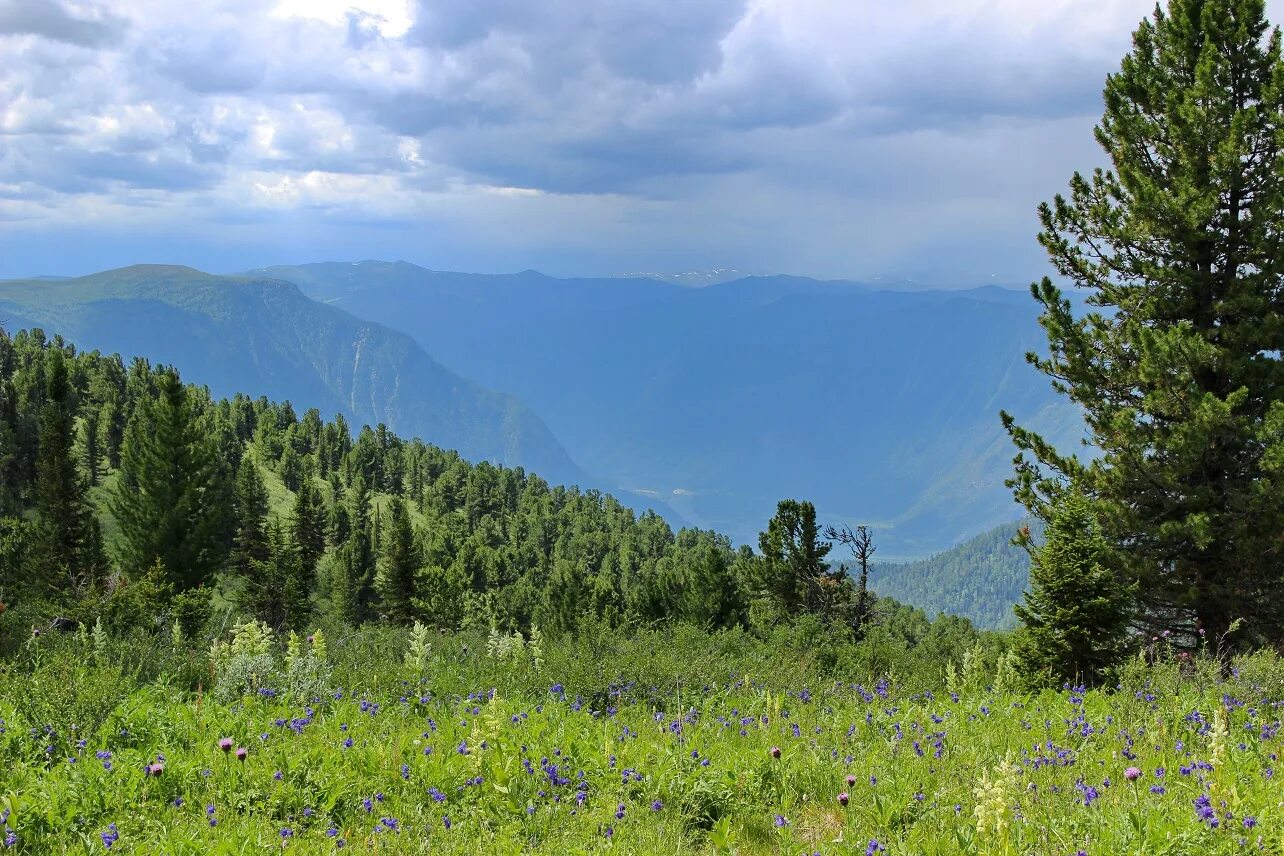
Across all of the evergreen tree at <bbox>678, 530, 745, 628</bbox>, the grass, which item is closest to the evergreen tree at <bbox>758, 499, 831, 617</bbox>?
the evergreen tree at <bbox>678, 530, 745, 628</bbox>

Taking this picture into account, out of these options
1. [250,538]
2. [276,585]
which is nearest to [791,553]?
[276,585]

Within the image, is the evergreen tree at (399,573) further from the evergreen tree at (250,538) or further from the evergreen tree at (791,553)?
the evergreen tree at (791,553)

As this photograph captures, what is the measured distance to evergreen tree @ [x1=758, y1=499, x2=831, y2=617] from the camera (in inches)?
1528

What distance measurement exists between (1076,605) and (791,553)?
2449 cm

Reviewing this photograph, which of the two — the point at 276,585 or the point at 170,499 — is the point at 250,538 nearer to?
the point at 170,499

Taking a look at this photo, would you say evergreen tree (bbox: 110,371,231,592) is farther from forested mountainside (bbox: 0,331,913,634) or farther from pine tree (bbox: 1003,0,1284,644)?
pine tree (bbox: 1003,0,1284,644)

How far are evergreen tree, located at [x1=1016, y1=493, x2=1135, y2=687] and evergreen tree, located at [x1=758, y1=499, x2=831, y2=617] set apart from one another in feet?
73.2

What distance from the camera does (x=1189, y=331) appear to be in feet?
53.4

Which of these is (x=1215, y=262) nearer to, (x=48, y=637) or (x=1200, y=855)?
(x=1200, y=855)

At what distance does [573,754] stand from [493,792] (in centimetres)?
87

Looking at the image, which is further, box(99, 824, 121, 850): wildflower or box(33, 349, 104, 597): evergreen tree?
box(33, 349, 104, 597): evergreen tree

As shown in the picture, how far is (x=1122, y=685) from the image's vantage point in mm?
8930

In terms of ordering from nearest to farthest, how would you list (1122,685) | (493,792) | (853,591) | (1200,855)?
(1200,855) < (493,792) < (1122,685) < (853,591)

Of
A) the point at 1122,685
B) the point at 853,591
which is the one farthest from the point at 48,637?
the point at 853,591
